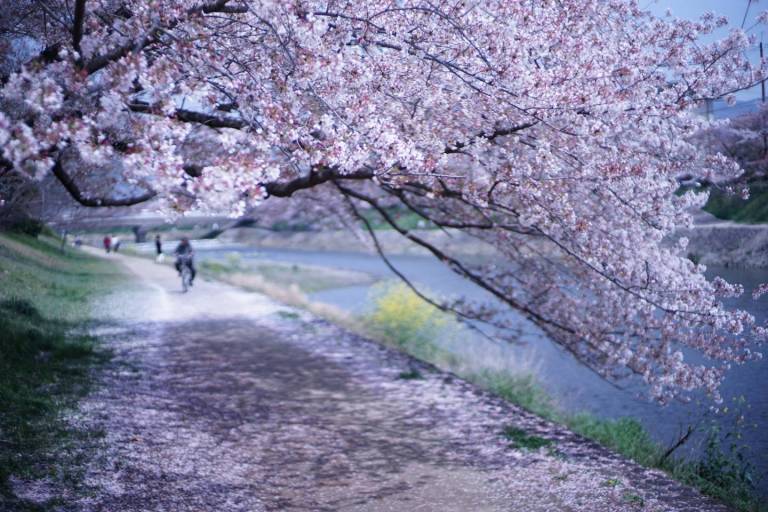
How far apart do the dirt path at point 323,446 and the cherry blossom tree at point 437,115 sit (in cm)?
189

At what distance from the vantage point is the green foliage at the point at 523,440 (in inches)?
262

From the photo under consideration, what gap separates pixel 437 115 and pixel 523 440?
368cm

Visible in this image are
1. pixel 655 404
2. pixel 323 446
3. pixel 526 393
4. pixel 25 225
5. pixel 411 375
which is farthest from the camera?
pixel 25 225

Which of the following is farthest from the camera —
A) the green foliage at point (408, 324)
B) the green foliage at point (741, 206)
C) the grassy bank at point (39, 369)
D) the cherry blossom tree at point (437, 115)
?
the green foliage at point (408, 324)

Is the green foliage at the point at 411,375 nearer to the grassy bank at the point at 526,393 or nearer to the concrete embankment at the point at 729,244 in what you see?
the grassy bank at the point at 526,393

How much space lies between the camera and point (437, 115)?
623 centimetres

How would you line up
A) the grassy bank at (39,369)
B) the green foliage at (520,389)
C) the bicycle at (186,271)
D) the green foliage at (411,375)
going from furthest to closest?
the bicycle at (186,271)
the green foliage at (411,375)
the green foliage at (520,389)
the grassy bank at (39,369)

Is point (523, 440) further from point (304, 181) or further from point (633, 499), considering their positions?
point (304, 181)

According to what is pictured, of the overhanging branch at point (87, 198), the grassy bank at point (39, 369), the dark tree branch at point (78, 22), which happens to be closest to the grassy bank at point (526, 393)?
the grassy bank at point (39, 369)

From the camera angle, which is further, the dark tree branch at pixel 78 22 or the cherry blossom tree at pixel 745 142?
the cherry blossom tree at pixel 745 142

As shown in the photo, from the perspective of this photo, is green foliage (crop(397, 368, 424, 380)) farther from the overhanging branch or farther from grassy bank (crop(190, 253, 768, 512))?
the overhanging branch

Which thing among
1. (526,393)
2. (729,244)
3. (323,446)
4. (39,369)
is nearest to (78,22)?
(323,446)

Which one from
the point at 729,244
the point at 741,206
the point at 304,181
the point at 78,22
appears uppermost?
the point at 78,22

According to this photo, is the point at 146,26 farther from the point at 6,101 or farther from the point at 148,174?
the point at 148,174
